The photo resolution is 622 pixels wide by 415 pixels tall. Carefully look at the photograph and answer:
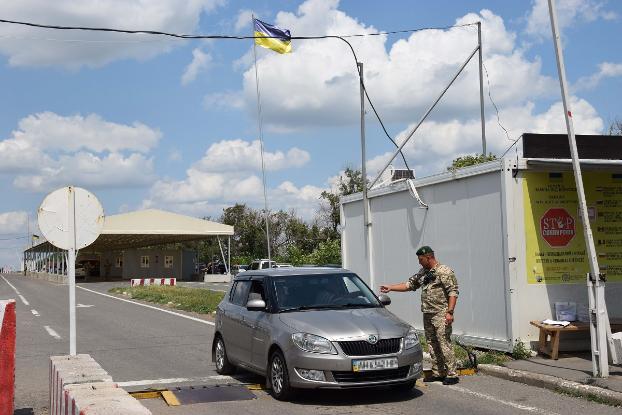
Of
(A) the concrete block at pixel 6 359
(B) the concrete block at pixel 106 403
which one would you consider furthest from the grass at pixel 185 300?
(B) the concrete block at pixel 106 403

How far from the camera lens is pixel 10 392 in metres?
7.51

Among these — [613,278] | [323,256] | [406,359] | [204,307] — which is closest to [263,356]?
[406,359]

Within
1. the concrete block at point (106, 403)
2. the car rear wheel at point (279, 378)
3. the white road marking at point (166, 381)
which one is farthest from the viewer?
the white road marking at point (166, 381)

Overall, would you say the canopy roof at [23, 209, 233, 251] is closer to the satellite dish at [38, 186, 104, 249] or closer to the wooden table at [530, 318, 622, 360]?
the satellite dish at [38, 186, 104, 249]

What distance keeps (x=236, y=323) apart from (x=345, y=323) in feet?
7.12

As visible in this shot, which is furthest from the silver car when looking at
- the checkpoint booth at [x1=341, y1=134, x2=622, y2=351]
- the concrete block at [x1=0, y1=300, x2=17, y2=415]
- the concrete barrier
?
the concrete block at [x1=0, y1=300, x2=17, y2=415]

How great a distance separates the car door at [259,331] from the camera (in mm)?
9305

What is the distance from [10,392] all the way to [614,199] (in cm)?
922

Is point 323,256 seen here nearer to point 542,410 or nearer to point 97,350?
point 97,350

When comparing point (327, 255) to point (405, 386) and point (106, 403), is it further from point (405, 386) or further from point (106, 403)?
point (106, 403)

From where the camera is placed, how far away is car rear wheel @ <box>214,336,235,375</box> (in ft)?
35.7

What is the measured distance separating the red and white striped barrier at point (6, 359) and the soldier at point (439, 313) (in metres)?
5.04

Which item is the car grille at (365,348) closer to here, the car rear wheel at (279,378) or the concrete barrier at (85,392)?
the car rear wheel at (279,378)

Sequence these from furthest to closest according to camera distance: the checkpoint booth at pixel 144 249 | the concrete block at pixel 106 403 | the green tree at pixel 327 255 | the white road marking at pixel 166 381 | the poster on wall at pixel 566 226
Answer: the checkpoint booth at pixel 144 249
the green tree at pixel 327 255
the poster on wall at pixel 566 226
the white road marking at pixel 166 381
the concrete block at pixel 106 403
